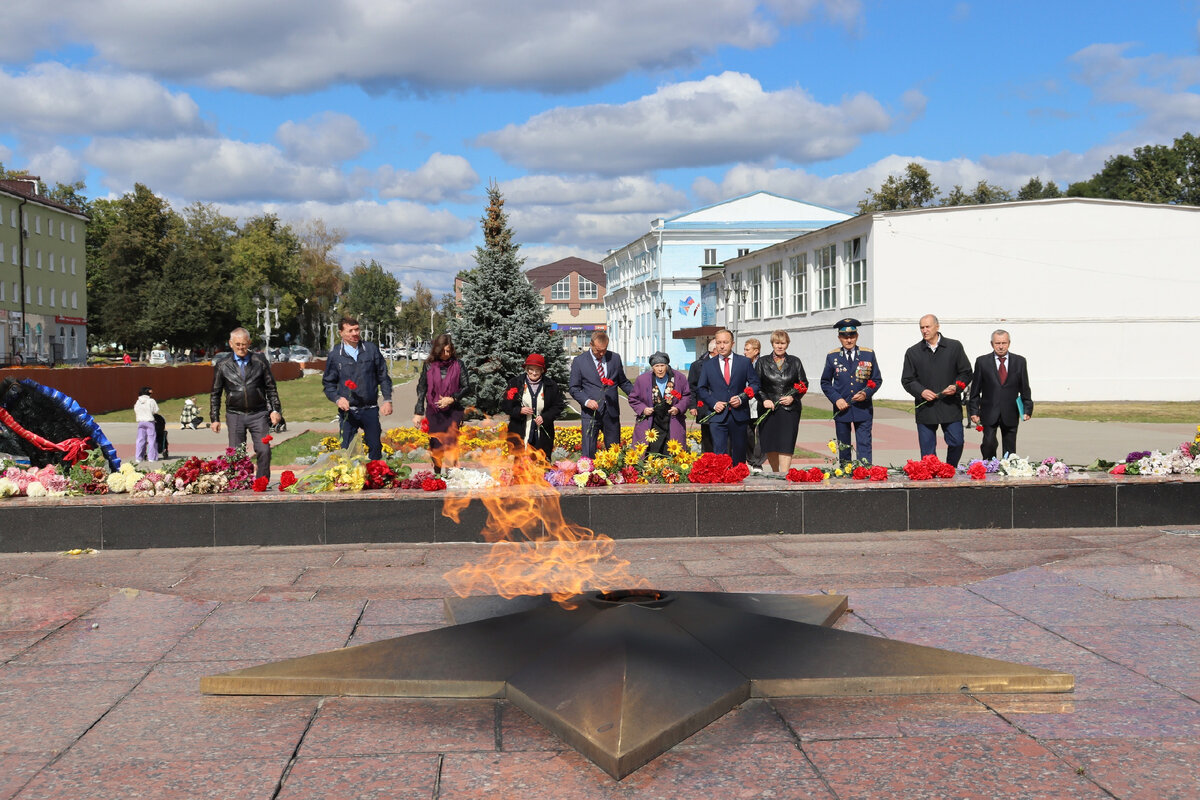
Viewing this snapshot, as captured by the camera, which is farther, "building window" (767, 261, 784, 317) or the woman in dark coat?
"building window" (767, 261, 784, 317)

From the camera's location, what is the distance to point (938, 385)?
10.6m

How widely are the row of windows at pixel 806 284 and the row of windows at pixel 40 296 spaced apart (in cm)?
4613

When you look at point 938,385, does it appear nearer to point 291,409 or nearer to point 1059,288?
point 291,409

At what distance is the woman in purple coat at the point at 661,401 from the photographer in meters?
11.7

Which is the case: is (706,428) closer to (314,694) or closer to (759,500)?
(759,500)

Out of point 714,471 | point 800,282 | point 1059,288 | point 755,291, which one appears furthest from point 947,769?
point 755,291

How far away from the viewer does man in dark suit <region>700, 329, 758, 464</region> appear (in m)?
10.9

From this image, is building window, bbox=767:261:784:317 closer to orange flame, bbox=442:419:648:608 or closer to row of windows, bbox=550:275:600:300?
orange flame, bbox=442:419:648:608

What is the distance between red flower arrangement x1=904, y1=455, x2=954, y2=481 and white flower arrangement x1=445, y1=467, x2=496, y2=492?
3618 millimetres

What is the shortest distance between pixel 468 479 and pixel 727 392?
324 cm

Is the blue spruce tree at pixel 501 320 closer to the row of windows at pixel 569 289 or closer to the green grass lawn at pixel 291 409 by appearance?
the green grass lawn at pixel 291 409

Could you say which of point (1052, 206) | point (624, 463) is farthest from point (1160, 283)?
point (624, 463)

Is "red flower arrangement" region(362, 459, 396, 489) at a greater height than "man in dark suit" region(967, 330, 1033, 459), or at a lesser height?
lesser

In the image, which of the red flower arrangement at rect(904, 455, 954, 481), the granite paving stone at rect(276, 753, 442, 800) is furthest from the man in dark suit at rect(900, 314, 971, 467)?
the granite paving stone at rect(276, 753, 442, 800)
